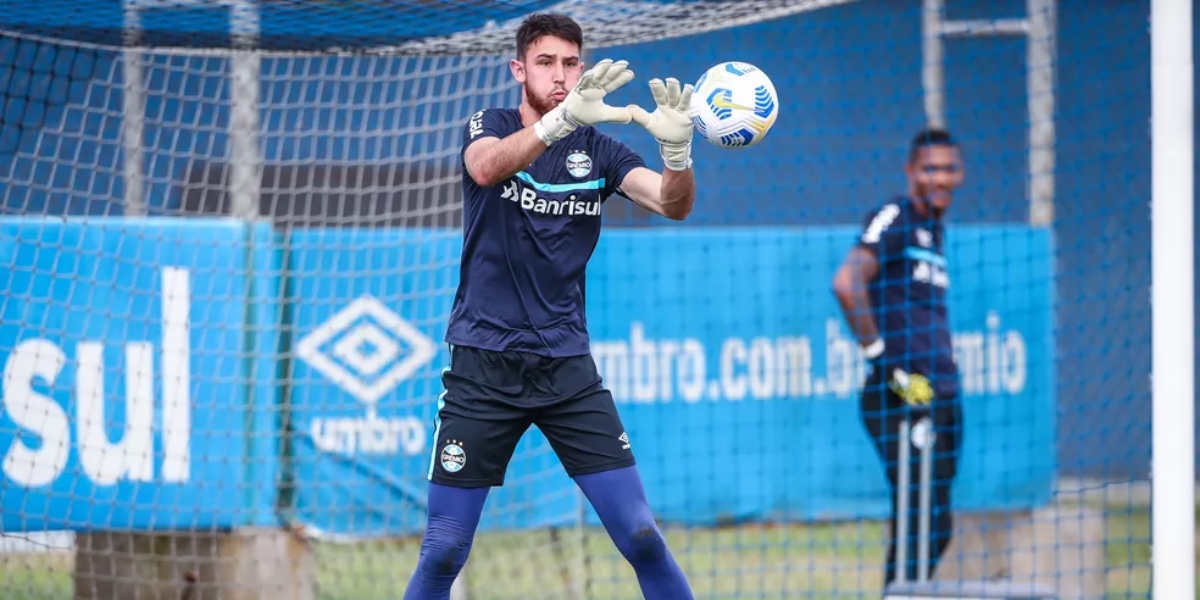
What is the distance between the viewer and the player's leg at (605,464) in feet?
13.7

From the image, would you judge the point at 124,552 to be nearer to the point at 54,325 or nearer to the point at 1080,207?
the point at 54,325

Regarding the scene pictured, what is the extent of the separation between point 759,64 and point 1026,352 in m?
2.62

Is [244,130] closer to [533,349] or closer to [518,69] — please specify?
[518,69]

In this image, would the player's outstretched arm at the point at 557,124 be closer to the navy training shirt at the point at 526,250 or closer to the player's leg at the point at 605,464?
the navy training shirt at the point at 526,250

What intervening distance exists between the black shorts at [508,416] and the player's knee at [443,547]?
0.43 feet

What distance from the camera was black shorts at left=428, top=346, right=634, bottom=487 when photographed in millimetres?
4219

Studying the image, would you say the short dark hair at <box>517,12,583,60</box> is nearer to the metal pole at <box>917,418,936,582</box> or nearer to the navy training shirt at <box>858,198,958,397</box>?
the navy training shirt at <box>858,198,958,397</box>

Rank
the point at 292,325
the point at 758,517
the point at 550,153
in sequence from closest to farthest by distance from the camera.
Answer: the point at 550,153, the point at 292,325, the point at 758,517

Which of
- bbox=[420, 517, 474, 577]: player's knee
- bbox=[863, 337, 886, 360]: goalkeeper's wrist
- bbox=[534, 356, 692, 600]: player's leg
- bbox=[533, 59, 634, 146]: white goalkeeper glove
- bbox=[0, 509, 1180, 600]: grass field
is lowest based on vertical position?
bbox=[0, 509, 1180, 600]: grass field

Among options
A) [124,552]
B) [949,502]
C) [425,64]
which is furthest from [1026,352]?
[124,552]

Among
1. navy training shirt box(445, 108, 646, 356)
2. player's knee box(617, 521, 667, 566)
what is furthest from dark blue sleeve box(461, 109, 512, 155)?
player's knee box(617, 521, 667, 566)

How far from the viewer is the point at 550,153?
14.2 ft

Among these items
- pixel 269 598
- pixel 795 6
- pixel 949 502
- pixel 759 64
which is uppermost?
pixel 759 64

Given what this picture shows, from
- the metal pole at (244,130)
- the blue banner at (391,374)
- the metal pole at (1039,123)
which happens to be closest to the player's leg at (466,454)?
the blue banner at (391,374)
